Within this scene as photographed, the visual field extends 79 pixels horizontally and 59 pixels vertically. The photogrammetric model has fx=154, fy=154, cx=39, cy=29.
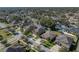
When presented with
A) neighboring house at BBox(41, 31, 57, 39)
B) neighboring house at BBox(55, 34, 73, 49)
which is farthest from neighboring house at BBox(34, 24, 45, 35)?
neighboring house at BBox(55, 34, 73, 49)

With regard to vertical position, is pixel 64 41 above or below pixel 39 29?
below

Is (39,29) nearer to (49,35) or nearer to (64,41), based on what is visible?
(49,35)

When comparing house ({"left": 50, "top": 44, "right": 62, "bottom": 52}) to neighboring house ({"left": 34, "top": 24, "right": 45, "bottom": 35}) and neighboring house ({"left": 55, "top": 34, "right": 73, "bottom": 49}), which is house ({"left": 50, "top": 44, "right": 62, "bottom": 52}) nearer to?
neighboring house ({"left": 55, "top": 34, "right": 73, "bottom": 49})

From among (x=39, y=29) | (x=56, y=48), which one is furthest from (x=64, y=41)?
(x=39, y=29)

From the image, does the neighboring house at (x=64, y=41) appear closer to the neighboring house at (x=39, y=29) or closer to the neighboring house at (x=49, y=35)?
the neighboring house at (x=49, y=35)

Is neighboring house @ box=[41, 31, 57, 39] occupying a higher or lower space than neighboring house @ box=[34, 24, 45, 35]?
lower
